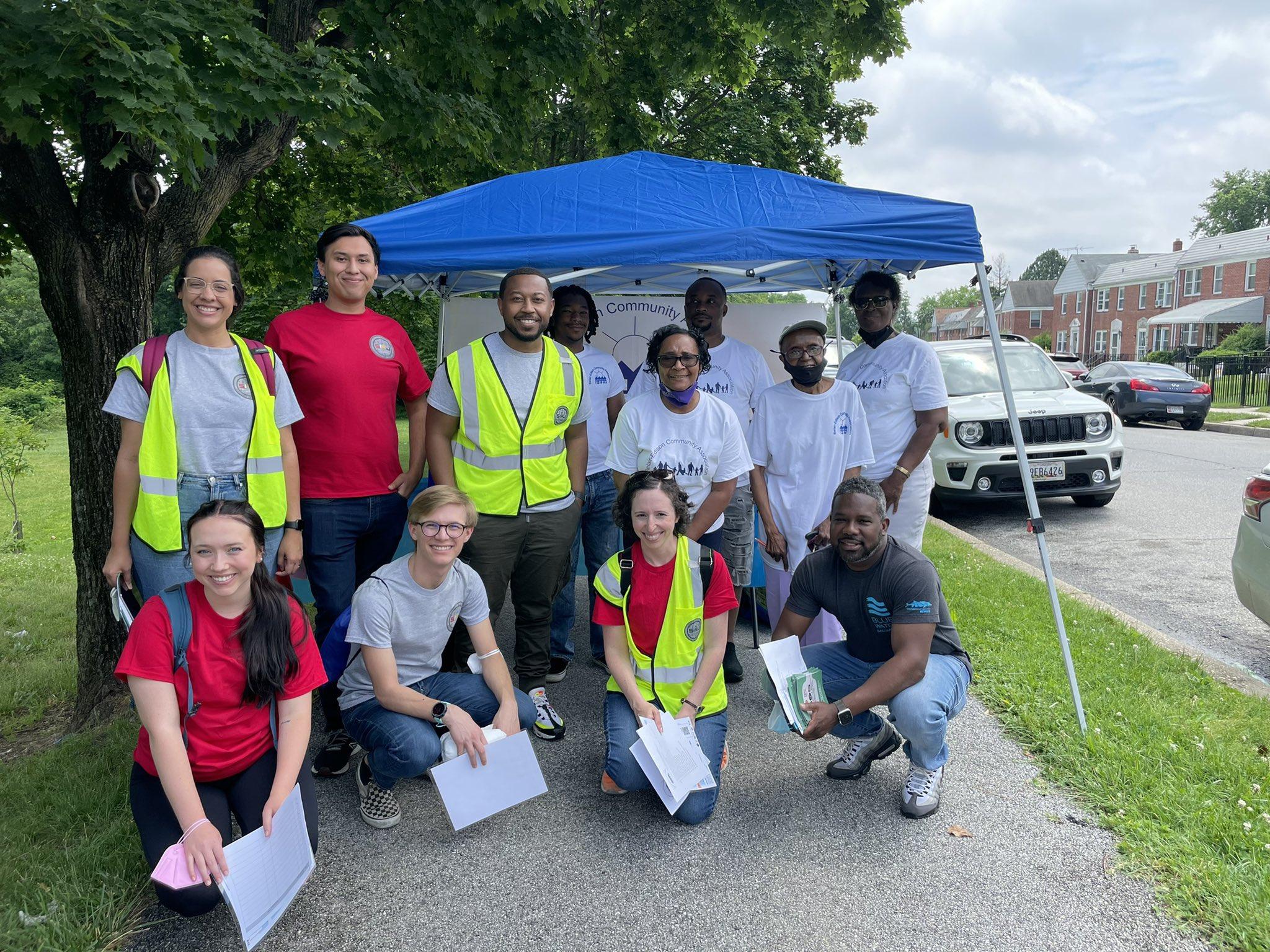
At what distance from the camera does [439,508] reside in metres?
3.01

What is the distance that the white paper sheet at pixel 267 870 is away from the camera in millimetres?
2270

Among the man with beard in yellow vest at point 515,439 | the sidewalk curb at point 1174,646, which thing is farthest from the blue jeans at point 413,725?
the sidewalk curb at point 1174,646

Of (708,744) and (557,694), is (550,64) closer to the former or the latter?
(557,694)

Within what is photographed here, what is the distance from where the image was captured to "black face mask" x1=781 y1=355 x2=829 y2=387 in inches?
158

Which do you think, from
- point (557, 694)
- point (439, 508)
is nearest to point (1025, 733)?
point (557, 694)

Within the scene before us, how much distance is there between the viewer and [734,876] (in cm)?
275

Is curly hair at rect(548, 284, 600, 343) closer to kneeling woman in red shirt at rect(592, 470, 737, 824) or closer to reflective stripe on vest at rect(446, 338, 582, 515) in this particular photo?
reflective stripe on vest at rect(446, 338, 582, 515)

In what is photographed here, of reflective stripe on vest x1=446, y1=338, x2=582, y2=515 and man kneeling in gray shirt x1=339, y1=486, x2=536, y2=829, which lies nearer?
man kneeling in gray shirt x1=339, y1=486, x2=536, y2=829

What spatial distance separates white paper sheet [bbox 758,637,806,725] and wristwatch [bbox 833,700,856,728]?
17 cm

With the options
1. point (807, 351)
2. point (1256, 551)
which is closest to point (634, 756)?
point (807, 351)

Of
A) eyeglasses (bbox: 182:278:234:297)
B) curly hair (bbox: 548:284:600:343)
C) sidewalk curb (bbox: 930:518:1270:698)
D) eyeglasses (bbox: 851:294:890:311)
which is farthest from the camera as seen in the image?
curly hair (bbox: 548:284:600:343)

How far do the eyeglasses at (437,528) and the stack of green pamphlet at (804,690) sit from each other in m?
1.36

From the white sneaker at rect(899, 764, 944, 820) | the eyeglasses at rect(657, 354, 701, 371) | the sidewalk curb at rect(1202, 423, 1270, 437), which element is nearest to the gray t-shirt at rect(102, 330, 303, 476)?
the eyeglasses at rect(657, 354, 701, 371)

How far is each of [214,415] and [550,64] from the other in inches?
159
